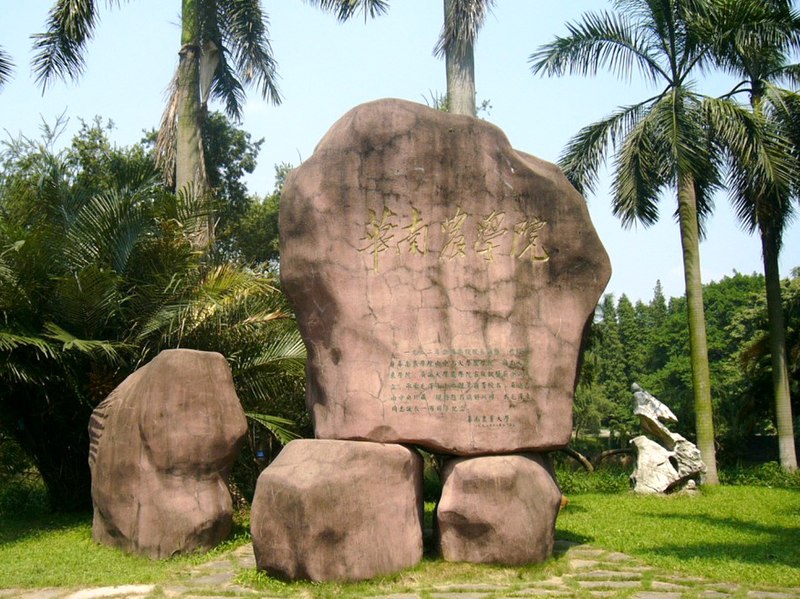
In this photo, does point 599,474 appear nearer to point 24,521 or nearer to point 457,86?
point 457,86

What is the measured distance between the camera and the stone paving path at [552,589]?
509cm

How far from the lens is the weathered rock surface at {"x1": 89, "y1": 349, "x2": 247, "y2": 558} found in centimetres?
652

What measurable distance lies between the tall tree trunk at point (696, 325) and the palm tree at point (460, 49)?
3455mm

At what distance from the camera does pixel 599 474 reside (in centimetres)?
1195

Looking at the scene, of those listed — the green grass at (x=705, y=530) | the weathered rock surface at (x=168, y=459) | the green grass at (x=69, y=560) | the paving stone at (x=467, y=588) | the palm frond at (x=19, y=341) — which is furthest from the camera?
the palm frond at (x=19, y=341)

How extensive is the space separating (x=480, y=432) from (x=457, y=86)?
20.0ft

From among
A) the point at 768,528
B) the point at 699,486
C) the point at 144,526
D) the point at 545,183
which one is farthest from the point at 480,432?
the point at 699,486

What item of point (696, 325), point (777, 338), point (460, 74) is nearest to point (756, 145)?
point (696, 325)

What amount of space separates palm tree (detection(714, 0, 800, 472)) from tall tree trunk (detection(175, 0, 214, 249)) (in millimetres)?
7797

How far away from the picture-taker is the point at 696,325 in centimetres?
1176

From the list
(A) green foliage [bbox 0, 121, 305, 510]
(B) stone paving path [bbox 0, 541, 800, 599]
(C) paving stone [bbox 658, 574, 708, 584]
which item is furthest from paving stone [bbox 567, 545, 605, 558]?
(A) green foliage [bbox 0, 121, 305, 510]

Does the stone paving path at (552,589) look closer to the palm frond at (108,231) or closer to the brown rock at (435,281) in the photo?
the brown rock at (435,281)

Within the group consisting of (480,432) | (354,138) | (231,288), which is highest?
(354,138)

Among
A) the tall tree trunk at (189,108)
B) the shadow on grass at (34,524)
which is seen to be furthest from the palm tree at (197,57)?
the shadow on grass at (34,524)
